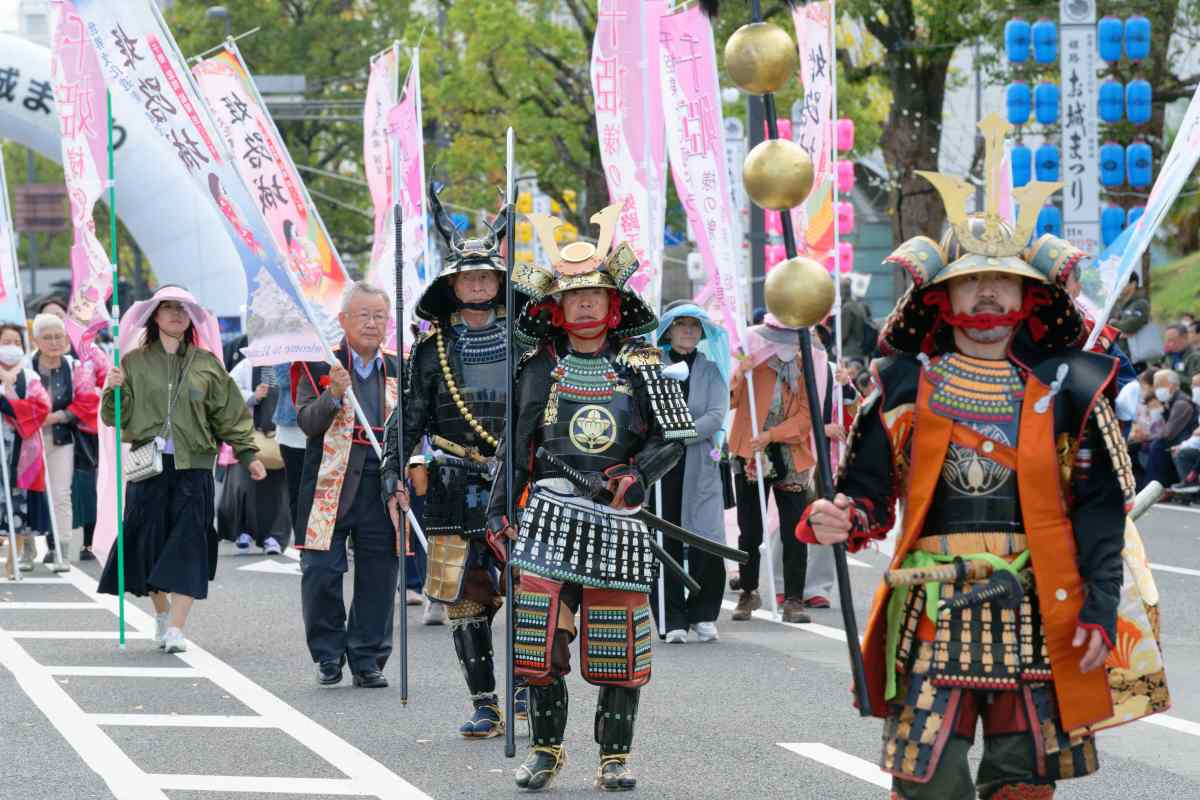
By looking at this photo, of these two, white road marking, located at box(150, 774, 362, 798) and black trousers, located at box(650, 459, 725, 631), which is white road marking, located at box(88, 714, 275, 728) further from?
black trousers, located at box(650, 459, 725, 631)

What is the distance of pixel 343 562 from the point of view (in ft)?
31.1

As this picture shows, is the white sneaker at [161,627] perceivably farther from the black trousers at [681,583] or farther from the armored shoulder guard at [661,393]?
the armored shoulder guard at [661,393]

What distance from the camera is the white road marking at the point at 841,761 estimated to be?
7.21m

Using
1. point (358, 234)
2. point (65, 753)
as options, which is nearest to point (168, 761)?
point (65, 753)

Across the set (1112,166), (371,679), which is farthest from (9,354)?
(1112,166)

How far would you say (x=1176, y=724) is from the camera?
830 centimetres

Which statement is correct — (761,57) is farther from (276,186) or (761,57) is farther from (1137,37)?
(1137,37)

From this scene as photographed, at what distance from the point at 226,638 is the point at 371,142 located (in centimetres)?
699

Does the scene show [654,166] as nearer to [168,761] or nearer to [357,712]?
[357,712]

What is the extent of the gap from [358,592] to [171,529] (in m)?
1.54

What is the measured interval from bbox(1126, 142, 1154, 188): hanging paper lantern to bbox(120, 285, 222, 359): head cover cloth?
15760 mm

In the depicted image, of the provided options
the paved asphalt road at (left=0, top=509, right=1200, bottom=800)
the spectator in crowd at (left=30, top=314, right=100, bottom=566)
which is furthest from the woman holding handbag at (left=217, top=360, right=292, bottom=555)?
the paved asphalt road at (left=0, top=509, right=1200, bottom=800)

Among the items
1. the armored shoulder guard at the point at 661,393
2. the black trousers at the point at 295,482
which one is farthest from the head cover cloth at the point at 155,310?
the armored shoulder guard at the point at 661,393

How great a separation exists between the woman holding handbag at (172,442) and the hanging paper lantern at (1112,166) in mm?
15862
